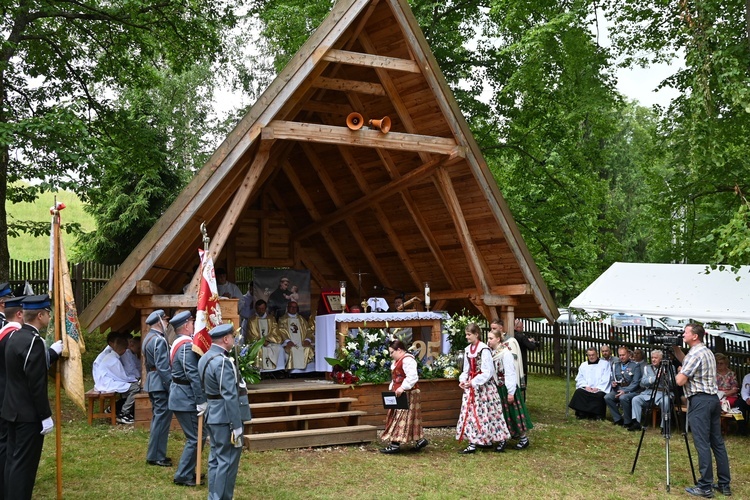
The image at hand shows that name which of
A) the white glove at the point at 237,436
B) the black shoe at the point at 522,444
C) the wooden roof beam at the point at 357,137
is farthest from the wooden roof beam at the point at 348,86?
the white glove at the point at 237,436

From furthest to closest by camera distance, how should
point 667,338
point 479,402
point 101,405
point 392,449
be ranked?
point 101,405 → point 479,402 → point 392,449 → point 667,338

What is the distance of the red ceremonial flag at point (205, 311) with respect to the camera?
280 inches

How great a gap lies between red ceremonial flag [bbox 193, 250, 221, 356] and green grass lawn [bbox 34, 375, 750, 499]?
55.5 inches

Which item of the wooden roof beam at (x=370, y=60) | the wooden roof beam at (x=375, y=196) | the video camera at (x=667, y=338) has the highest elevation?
the wooden roof beam at (x=370, y=60)

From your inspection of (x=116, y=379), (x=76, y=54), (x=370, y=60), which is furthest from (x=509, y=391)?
(x=76, y=54)

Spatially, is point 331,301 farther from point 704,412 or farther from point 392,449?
point 704,412

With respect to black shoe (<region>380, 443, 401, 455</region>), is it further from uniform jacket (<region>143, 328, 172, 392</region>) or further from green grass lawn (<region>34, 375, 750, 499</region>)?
uniform jacket (<region>143, 328, 172, 392</region>)

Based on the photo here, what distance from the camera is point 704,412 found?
7.57 m

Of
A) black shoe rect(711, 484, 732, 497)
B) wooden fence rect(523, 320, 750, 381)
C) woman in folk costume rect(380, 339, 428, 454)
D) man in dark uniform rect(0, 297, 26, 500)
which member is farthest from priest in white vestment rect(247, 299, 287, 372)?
black shoe rect(711, 484, 732, 497)

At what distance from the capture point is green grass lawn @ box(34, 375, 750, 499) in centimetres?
729

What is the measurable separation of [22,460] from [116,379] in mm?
4732

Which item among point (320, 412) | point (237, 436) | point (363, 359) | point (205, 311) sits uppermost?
point (205, 311)

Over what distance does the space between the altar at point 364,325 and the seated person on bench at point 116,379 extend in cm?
274

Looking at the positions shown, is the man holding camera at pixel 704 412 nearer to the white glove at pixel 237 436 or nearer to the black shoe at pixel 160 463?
the white glove at pixel 237 436
